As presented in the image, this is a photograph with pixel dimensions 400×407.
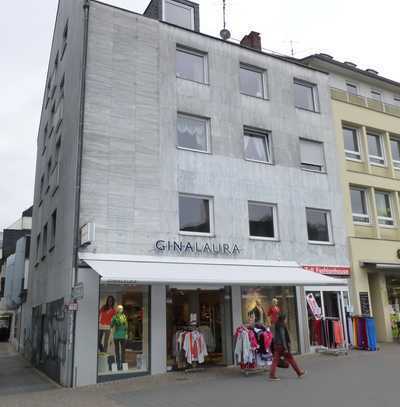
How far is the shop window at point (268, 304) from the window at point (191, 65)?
25.9 feet

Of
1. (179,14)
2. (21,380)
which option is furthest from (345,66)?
(21,380)

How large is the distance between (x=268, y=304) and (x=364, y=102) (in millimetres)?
11536

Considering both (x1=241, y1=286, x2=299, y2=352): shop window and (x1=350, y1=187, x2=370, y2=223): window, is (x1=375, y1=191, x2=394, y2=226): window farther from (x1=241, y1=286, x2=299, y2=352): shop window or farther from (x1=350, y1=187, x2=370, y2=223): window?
(x1=241, y1=286, x2=299, y2=352): shop window

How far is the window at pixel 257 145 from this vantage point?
57.7 feet

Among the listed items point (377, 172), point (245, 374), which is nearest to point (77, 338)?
point (245, 374)

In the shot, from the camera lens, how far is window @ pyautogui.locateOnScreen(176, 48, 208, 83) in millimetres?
17016

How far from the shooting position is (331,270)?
58.6 feet

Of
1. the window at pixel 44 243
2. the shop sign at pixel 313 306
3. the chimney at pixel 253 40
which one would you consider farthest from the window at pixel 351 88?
the window at pixel 44 243

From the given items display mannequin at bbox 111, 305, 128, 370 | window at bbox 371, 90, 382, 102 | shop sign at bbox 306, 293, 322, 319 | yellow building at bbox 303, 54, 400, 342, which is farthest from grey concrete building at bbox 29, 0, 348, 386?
window at bbox 371, 90, 382, 102

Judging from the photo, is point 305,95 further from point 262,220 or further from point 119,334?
point 119,334

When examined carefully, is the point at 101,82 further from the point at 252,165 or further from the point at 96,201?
the point at 252,165

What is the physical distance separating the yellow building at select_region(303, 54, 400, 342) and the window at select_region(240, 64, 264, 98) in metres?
3.90

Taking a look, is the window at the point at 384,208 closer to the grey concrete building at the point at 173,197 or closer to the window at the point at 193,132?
the grey concrete building at the point at 173,197

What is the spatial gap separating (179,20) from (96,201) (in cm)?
912
